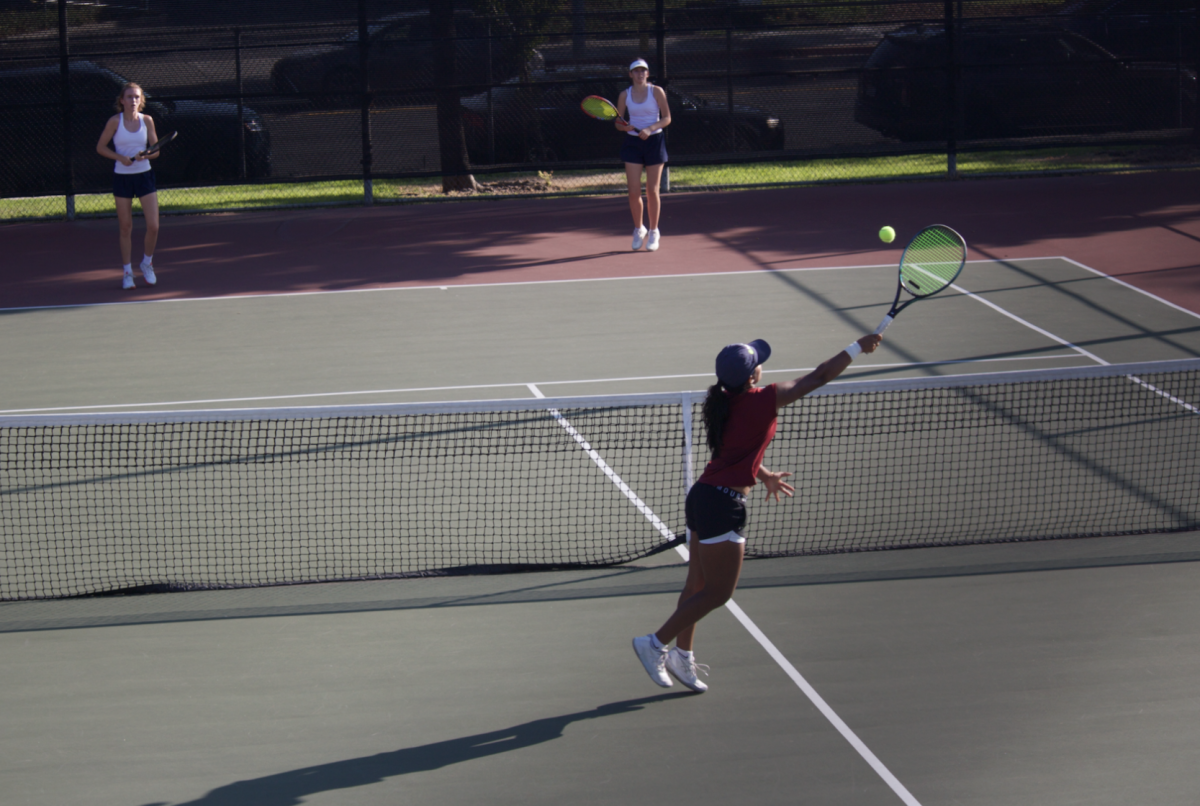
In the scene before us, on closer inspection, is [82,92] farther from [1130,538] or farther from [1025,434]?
[1130,538]

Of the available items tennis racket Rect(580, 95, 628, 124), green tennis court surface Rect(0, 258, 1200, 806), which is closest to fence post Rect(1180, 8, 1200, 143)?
tennis racket Rect(580, 95, 628, 124)

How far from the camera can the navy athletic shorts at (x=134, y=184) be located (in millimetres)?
11719

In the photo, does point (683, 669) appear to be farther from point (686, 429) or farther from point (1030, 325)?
point (1030, 325)

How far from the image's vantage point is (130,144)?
Result: 37.9ft

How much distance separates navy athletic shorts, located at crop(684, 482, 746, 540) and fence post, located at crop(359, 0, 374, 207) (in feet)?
43.5

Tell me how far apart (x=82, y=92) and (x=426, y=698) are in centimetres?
1416

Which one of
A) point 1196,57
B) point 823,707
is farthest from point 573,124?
point 823,707

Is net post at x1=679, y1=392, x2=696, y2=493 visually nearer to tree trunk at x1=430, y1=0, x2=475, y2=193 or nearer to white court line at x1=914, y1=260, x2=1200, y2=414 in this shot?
white court line at x1=914, y1=260, x2=1200, y2=414

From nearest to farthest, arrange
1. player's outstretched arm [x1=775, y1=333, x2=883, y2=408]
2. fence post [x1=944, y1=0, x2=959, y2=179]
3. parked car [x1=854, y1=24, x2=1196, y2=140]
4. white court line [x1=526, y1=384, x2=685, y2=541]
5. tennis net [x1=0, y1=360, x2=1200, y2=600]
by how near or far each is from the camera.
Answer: player's outstretched arm [x1=775, y1=333, x2=883, y2=408] → tennis net [x1=0, y1=360, x2=1200, y2=600] → white court line [x1=526, y1=384, x2=685, y2=541] → fence post [x1=944, y1=0, x2=959, y2=179] → parked car [x1=854, y1=24, x2=1196, y2=140]

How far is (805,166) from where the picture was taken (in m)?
18.6

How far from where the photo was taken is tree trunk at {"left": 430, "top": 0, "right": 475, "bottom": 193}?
16.9 meters

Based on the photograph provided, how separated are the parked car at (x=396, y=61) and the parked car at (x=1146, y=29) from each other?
8.05 meters

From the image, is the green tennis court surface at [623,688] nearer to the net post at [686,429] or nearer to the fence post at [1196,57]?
the net post at [686,429]

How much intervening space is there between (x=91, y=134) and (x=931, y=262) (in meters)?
14.1
